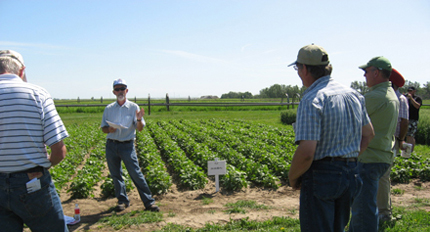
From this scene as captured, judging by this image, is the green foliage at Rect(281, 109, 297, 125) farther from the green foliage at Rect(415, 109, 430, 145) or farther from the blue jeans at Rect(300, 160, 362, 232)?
the blue jeans at Rect(300, 160, 362, 232)

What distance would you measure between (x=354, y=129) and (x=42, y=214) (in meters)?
2.69

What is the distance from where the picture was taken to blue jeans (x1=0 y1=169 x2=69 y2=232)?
240cm

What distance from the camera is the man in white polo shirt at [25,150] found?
239cm

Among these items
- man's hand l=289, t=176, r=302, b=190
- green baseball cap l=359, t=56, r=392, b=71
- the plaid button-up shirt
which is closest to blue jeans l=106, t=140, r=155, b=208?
man's hand l=289, t=176, r=302, b=190

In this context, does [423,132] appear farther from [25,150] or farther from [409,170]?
[25,150]

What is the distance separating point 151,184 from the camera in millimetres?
6332

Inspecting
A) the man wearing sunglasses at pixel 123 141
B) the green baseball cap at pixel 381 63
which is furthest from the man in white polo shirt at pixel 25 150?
the green baseball cap at pixel 381 63

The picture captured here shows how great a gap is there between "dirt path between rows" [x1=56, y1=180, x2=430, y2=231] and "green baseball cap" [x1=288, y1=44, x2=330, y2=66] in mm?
2993

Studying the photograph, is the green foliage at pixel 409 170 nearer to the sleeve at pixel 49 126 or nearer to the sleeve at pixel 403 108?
the sleeve at pixel 403 108

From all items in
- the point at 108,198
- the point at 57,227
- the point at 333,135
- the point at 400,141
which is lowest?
the point at 108,198

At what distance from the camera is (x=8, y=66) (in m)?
2.50

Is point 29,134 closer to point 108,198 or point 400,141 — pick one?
point 108,198

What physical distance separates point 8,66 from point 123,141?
2.82m

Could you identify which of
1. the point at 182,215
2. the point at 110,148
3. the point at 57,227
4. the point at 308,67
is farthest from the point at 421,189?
the point at 57,227
